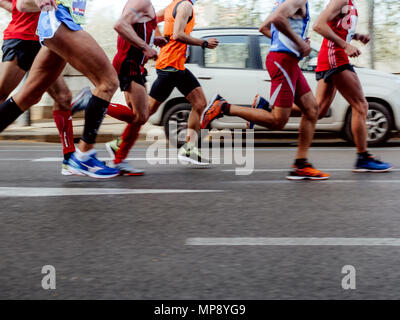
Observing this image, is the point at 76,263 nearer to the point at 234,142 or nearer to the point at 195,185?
the point at 195,185

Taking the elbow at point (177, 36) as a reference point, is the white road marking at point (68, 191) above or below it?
below

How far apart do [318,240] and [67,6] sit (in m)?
2.90

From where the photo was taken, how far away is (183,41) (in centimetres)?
686

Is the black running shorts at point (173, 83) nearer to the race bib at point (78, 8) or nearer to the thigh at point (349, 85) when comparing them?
the thigh at point (349, 85)

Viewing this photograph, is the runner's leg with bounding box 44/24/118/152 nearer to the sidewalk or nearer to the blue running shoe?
the blue running shoe

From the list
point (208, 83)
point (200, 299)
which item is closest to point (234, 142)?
point (208, 83)

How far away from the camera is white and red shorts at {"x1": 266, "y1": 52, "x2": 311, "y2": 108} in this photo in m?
5.86

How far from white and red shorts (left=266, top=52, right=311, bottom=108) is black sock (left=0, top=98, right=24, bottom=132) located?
220cm

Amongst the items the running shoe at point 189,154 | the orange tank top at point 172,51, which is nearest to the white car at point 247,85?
the running shoe at point 189,154

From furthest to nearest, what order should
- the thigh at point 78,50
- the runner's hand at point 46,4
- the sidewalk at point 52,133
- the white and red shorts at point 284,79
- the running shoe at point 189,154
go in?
the sidewalk at point 52,133 → the running shoe at point 189,154 → the white and red shorts at point 284,79 → the thigh at point 78,50 → the runner's hand at point 46,4

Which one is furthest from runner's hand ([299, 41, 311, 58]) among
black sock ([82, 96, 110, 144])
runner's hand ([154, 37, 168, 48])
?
black sock ([82, 96, 110, 144])

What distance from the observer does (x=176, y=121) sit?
1000 centimetres

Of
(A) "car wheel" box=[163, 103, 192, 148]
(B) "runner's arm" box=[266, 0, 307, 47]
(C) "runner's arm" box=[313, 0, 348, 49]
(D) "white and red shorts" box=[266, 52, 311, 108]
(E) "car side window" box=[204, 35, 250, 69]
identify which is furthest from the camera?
(E) "car side window" box=[204, 35, 250, 69]

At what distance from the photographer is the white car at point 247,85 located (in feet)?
32.7
